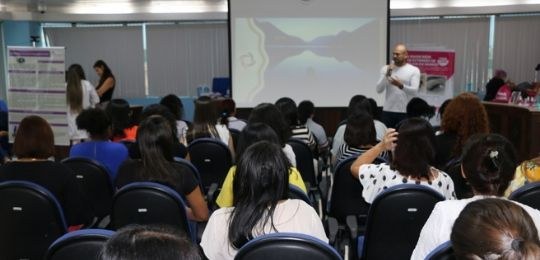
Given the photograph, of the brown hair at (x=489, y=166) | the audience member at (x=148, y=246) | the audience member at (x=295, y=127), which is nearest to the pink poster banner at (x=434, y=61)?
the audience member at (x=295, y=127)

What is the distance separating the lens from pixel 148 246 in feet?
3.82

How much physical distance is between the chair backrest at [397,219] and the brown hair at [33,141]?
6.30 feet

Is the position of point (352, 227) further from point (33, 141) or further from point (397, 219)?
point (33, 141)

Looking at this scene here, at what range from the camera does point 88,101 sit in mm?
7348

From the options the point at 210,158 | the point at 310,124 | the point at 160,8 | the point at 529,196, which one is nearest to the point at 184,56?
the point at 160,8

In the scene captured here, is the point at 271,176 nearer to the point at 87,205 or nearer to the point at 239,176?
the point at 239,176

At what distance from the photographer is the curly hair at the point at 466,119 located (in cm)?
409

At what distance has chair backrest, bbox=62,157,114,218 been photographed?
12.2ft

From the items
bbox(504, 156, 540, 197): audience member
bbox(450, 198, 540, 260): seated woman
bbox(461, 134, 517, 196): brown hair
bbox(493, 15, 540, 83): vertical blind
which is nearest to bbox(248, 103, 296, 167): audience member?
bbox(504, 156, 540, 197): audience member

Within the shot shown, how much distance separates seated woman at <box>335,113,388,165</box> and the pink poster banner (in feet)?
16.6

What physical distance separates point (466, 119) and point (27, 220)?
9.94 ft

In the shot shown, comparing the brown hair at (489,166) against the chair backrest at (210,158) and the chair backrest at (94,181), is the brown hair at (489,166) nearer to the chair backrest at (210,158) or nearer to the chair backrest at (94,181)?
the chair backrest at (94,181)

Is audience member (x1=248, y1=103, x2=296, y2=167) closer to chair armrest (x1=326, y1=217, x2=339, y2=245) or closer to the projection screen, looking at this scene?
chair armrest (x1=326, y1=217, x2=339, y2=245)

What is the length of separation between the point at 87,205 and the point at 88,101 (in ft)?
14.5
